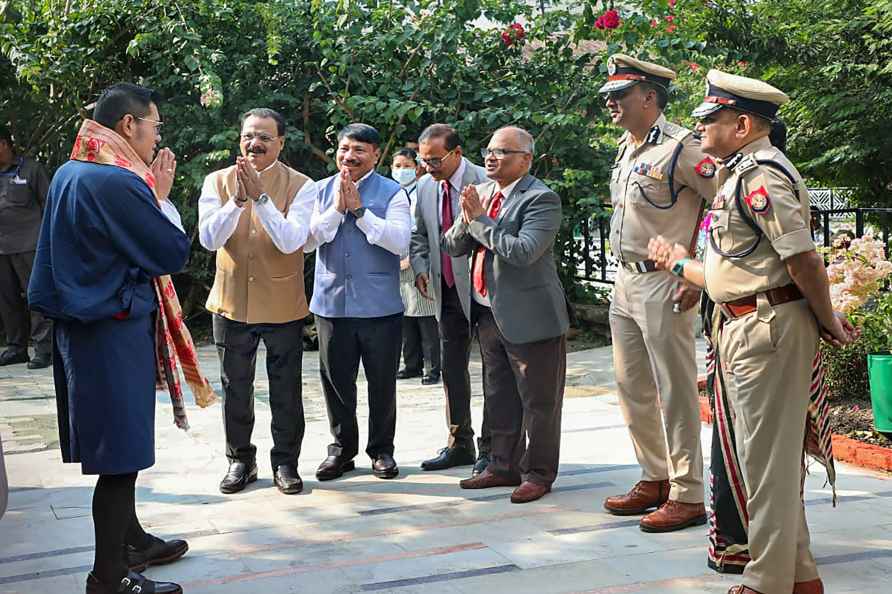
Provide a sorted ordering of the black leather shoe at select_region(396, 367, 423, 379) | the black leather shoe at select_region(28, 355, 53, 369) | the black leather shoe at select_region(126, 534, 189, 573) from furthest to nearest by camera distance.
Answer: the black leather shoe at select_region(28, 355, 53, 369), the black leather shoe at select_region(396, 367, 423, 379), the black leather shoe at select_region(126, 534, 189, 573)

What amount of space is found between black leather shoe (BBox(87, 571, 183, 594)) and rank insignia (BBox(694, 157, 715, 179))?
9.10 ft

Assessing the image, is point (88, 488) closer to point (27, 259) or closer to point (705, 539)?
point (705, 539)

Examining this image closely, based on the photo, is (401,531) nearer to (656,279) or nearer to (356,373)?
(356,373)

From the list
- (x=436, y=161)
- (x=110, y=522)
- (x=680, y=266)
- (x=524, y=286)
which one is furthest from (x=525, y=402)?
(x=110, y=522)

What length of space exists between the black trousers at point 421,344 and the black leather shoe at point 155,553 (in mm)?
4092

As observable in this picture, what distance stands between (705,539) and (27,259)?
23.7ft

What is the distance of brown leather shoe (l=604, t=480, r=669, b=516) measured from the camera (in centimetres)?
528

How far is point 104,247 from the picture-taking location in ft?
13.5

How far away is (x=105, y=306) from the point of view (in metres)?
4.07

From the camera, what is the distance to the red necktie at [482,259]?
5.81m

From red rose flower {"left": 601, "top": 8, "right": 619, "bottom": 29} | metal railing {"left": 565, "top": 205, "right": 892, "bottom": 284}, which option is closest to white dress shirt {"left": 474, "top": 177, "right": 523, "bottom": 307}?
red rose flower {"left": 601, "top": 8, "right": 619, "bottom": 29}

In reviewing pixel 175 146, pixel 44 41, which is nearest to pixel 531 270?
pixel 175 146

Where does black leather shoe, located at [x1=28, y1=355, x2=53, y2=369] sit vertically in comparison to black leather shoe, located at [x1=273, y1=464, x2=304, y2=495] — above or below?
above

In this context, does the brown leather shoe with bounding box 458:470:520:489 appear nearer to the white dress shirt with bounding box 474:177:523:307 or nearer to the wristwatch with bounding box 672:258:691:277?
the white dress shirt with bounding box 474:177:523:307
